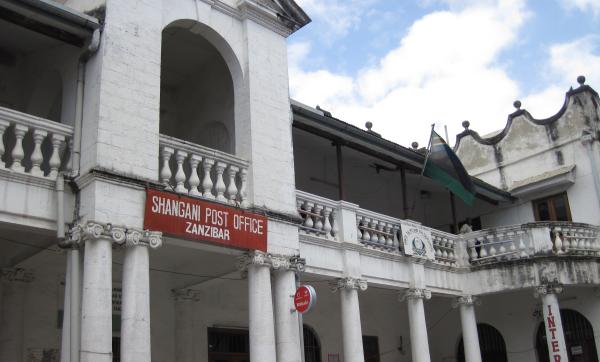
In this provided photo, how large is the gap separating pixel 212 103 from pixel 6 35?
13.8ft

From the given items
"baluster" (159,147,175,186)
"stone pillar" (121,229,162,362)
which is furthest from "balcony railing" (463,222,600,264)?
"stone pillar" (121,229,162,362)

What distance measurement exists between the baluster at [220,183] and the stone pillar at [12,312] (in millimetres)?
3718

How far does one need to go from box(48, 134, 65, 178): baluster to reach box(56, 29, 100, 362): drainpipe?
176 mm

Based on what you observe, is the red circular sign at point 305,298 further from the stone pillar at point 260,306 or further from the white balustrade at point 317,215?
the white balustrade at point 317,215

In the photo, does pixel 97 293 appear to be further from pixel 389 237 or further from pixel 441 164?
pixel 441 164

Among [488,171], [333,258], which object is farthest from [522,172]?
[333,258]

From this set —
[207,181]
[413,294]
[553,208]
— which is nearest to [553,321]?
[413,294]

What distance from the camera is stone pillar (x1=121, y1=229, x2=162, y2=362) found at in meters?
Result: 9.37

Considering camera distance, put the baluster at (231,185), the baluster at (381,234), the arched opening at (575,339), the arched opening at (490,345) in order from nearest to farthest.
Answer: the baluster at (231,185), the baluster at (381,234), the arched opening at (575,339), the arched opening at (490,345)

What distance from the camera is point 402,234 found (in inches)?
626

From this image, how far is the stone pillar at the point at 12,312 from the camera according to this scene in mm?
11219

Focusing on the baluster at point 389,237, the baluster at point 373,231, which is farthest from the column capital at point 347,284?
the baluster at point 389,237

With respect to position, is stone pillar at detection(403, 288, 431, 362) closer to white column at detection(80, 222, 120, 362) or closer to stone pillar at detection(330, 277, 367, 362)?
stone pillar at detection(330, 277, 367, 362)

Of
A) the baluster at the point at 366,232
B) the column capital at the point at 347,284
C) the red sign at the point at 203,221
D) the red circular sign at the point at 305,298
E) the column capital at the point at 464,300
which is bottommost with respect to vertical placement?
the red circular sign at the point at 305,298
